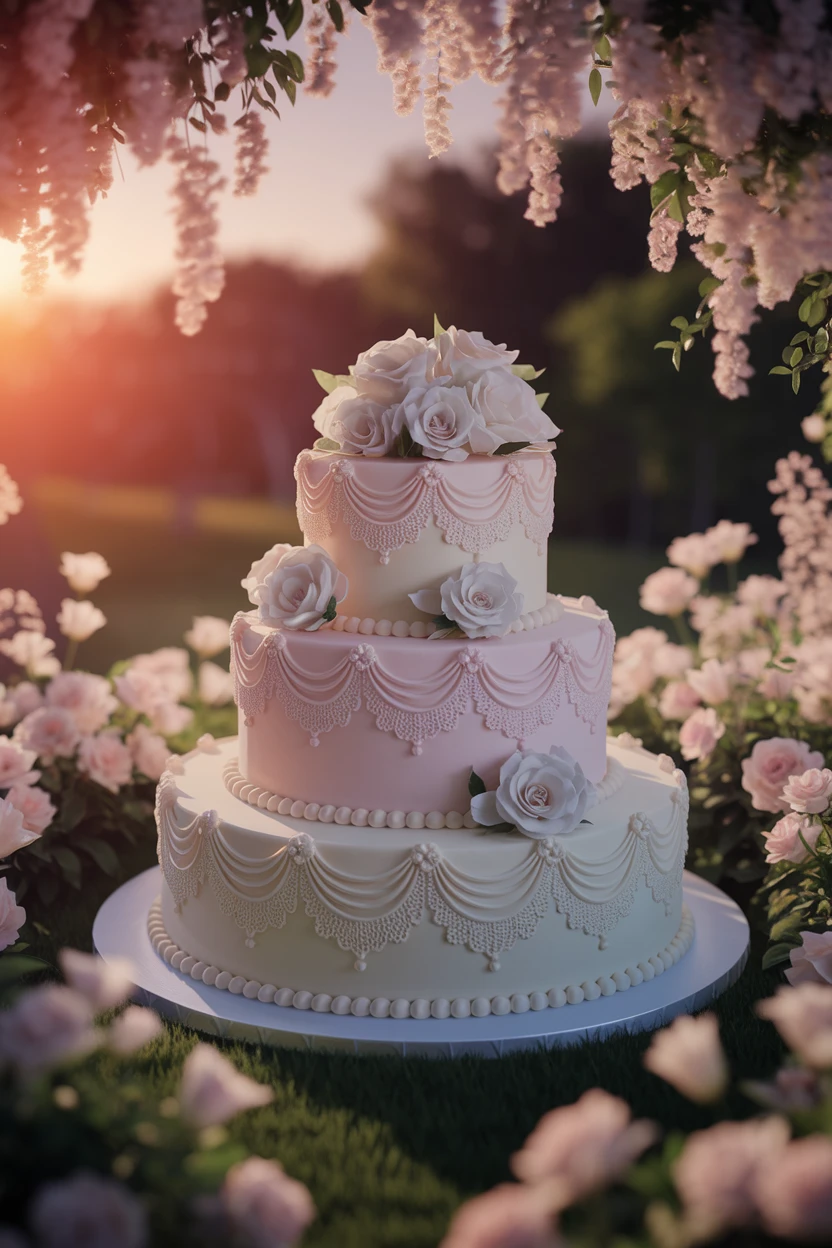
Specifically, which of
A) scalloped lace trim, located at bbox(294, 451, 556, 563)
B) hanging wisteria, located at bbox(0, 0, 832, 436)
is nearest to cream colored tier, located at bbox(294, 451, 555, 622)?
scalloped lace trim, located at bbox(294, 451, 556, 563)

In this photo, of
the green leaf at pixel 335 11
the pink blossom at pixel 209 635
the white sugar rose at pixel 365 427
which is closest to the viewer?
the green leaf at pixel 335 11

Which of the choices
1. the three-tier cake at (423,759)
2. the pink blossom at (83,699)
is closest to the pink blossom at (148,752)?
the pink blossom at (83,699)

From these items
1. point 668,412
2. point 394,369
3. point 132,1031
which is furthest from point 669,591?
point 668,412

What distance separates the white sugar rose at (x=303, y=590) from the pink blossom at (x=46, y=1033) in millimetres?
2160

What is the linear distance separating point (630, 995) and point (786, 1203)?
8.11 ft

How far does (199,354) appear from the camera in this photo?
18.1 meters

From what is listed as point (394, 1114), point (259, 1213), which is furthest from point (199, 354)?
point (259, 1213)

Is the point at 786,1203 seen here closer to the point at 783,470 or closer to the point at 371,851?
the point at 371,851

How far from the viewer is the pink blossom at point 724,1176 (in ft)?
6.64

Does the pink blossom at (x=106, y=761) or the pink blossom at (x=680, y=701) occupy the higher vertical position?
the pink blossom at (x=680, y=701)

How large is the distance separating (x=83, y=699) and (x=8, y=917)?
2.10 meters

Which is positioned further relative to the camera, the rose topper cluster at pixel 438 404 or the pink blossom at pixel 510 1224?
the rose topper cluster at pixel 438 404

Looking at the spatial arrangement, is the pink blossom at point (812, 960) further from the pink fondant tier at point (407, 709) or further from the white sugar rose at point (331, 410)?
the white sugar rose at point (331, 410)

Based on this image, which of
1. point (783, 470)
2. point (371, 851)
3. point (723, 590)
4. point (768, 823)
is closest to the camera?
point (371, 851)
